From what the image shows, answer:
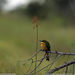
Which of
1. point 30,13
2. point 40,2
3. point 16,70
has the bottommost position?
point 16,70

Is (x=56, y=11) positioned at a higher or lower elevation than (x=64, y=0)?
lower

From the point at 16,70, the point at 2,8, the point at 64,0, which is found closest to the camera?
the point at 16,70

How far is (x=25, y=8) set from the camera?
596 inches

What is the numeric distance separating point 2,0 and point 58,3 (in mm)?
4667

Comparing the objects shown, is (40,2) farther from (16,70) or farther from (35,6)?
(16,70)

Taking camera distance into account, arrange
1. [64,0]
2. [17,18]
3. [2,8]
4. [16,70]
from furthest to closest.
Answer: [17,18], [2,8], [64,0], [16,70]

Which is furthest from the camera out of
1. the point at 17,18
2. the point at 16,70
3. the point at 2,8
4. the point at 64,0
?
the point at 17,18

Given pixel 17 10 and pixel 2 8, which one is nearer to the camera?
pixel 2 8

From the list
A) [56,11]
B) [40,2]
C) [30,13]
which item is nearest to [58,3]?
[56,11]

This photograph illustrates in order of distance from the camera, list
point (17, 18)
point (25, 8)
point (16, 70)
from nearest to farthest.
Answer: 1. point (16, 70)
2. point (17, 18)
3. point (25, 8)

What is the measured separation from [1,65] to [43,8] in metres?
11.7

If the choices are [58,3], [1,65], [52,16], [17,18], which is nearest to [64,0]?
[58,3]

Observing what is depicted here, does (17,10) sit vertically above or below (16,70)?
above

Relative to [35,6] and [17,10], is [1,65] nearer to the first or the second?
[35,6]
